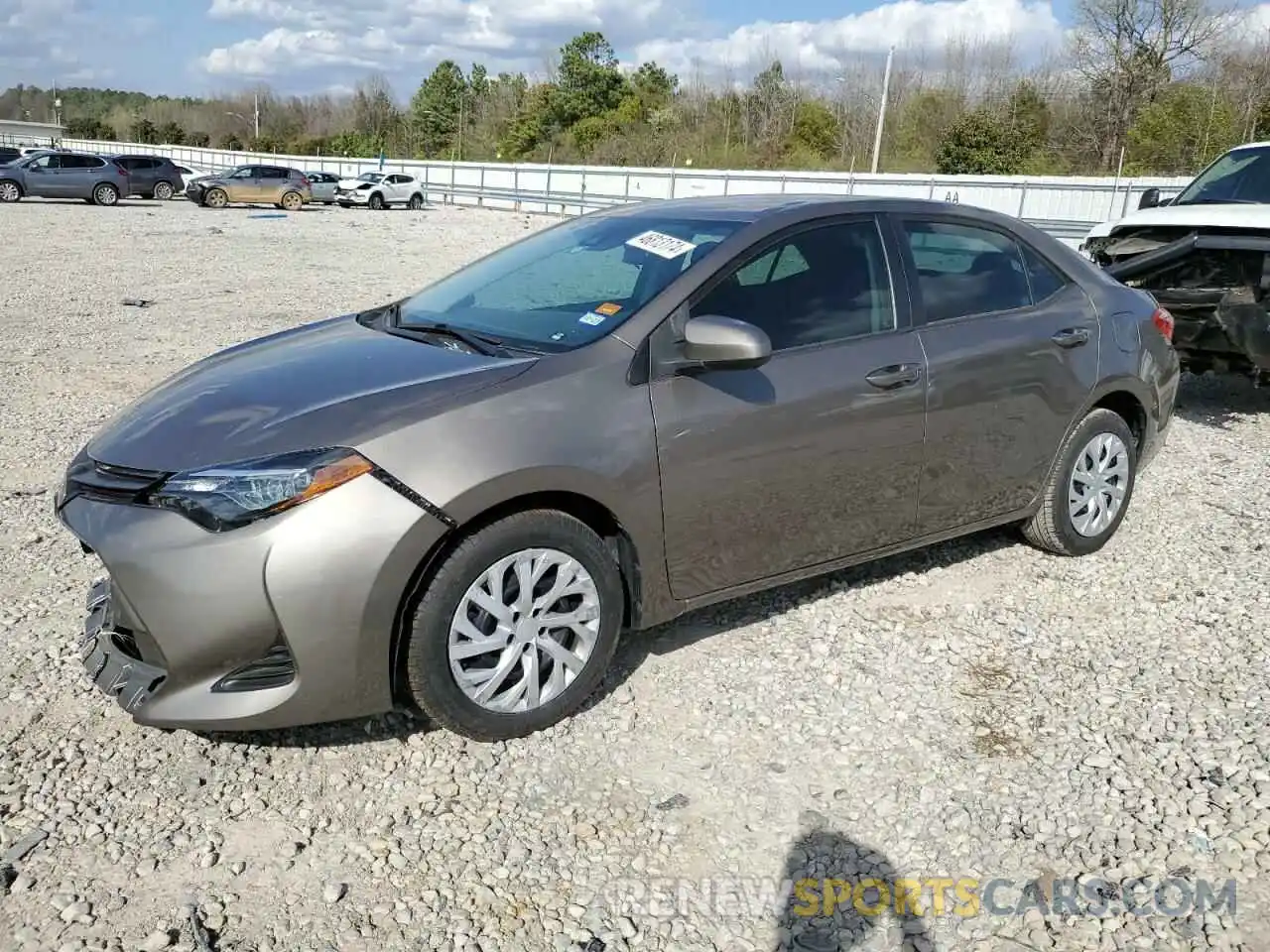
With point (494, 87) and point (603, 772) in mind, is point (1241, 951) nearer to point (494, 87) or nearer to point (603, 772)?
point (603, 772)

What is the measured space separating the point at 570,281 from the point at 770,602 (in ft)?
5.24

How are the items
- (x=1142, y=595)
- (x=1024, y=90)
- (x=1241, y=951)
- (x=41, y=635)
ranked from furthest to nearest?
(x=1024, y=90) < (x=1142, y=595) < (x=41, y=635) < (x=1241, y=951)

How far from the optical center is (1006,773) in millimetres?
3295

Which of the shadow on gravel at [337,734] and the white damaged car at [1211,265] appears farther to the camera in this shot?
the white damaged car at [1211,265]

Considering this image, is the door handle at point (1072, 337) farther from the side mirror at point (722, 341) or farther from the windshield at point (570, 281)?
the side mirror at point (722, 341)

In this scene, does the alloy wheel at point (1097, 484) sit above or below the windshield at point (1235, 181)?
below

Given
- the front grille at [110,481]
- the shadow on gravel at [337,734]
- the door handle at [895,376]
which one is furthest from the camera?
the door handle at [895,376]

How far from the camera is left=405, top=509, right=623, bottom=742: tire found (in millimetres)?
3078

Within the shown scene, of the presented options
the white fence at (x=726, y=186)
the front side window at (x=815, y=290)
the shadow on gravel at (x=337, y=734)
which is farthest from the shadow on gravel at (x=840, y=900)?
the white fence at (x=726, y=186)

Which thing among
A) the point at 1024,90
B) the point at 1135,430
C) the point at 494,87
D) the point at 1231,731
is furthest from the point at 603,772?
the point at 494,87

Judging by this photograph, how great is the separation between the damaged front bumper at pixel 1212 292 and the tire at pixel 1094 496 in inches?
104

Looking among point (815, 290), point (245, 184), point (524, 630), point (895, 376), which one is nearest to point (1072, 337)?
point (895, 376)

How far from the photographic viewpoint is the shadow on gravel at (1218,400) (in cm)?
810

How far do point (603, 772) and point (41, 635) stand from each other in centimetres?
228
